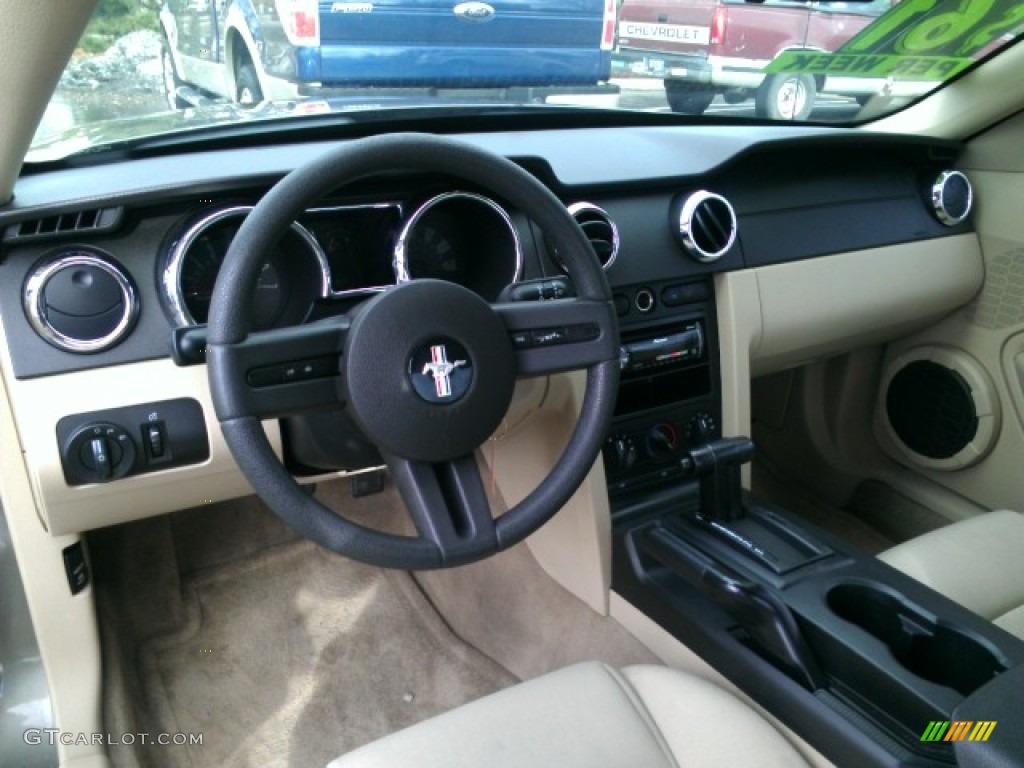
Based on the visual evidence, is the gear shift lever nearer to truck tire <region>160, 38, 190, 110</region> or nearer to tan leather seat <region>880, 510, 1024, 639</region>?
tan leather seat <region>880, 510, 1024, 639</region>

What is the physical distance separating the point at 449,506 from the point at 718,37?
56.2 inches

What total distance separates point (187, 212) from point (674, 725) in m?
1.04

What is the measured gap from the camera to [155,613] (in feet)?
6.61

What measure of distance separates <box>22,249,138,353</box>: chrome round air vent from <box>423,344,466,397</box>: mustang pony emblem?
0.50 m

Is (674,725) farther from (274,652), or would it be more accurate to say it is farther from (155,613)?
(155,613)

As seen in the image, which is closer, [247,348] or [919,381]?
[247,348]

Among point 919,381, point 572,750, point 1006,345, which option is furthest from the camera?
point 919,381

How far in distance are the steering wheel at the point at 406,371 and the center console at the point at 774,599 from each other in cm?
52

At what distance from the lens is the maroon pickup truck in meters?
1.92

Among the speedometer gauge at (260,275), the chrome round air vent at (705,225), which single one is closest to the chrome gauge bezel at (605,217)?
the chrome round air vent at (705,225)

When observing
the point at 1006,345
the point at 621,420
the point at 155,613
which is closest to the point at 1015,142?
the point at 1006,345

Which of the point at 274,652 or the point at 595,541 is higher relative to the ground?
the point at 595,541

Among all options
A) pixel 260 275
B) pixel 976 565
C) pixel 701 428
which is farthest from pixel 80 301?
pixel 976 565

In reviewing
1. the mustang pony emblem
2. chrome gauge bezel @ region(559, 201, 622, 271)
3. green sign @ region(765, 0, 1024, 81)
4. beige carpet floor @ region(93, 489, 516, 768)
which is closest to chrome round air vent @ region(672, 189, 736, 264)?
chrome gauge bezel @ region(559, 201, 622, 271)
